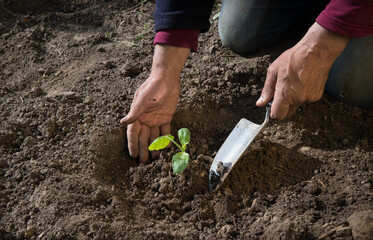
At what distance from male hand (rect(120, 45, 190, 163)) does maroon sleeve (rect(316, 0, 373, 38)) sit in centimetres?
75

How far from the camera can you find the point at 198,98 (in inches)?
86.3

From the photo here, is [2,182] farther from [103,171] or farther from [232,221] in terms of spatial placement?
[232,221]

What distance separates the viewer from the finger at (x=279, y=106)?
5.47 ft

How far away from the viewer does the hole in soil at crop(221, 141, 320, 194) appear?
5.86 ft

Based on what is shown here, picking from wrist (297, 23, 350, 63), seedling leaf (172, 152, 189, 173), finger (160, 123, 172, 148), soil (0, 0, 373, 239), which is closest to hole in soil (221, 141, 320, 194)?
soil (0, 0, 373, 239)

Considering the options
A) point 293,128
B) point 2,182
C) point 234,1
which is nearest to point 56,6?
point 234,1

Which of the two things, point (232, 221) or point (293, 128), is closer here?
point (232, 221)

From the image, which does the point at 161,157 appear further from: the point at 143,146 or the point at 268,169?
the point at 268,169

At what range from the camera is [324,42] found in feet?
5.32

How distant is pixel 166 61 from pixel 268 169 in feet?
2.49

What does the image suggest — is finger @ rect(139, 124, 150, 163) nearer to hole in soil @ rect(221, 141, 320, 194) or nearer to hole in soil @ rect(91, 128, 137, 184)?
hole in soil @ rect(91, 128, 137, 184)

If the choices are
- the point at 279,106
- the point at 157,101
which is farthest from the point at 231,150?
the point at 157,101

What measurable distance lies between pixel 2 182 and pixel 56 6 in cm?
179

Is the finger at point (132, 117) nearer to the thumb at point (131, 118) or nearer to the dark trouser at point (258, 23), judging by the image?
the thumb at point (131, 118)
